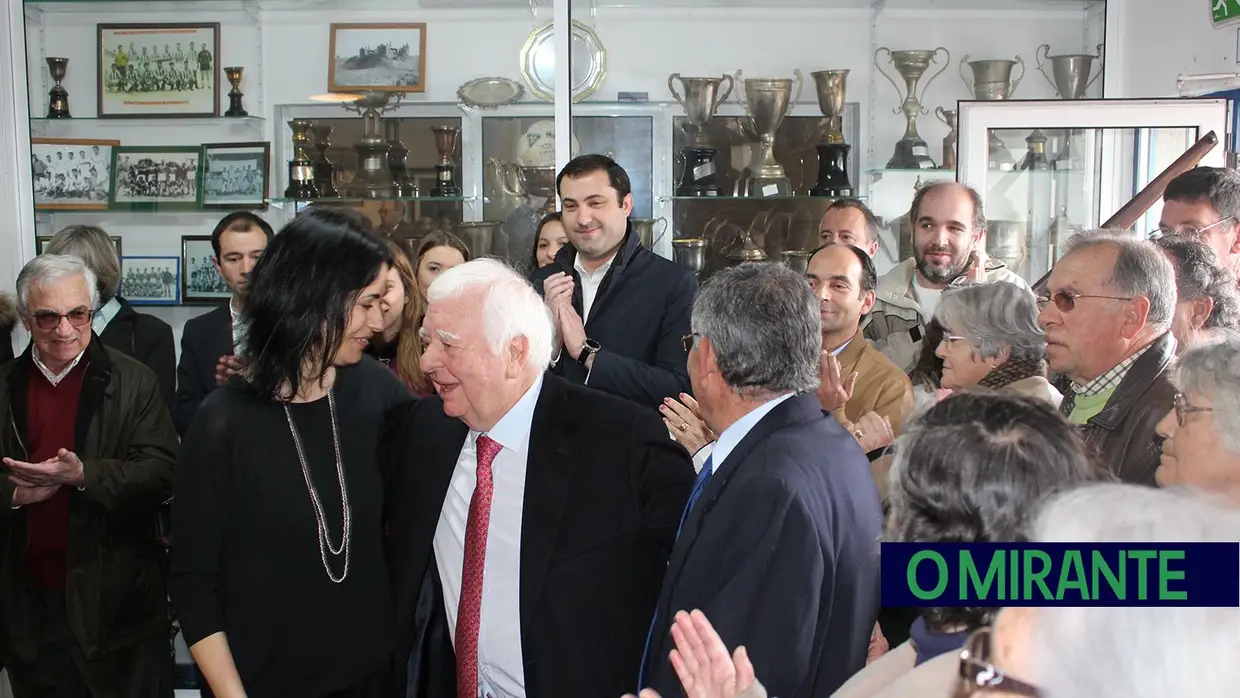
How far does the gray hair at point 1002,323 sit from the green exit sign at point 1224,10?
182 centimetres

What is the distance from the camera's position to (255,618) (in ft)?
6.46

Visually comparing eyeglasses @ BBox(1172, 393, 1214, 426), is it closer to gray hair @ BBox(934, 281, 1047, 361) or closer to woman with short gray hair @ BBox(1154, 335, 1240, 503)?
woman with short gray hair @ BBox(1154, 335, 1240, 503)

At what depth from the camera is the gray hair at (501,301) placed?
6.52 feet

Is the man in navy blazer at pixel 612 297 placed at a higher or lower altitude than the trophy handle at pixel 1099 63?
lower

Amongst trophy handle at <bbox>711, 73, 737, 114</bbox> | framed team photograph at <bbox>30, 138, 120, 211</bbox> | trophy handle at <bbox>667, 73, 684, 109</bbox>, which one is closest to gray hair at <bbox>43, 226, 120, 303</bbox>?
framed team photograph at <bbox>30, 138, 120, 211</bbox>

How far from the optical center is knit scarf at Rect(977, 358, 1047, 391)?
2658mm

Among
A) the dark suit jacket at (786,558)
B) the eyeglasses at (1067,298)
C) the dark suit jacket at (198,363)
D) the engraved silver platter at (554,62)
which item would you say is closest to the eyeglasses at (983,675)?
the dark suit jacket at (786,558)

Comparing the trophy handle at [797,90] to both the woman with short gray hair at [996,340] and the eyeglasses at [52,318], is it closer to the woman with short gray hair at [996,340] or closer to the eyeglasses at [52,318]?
the woman with short gray hair at [996,340]

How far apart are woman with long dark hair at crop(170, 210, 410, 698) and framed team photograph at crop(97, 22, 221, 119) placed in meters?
3.22

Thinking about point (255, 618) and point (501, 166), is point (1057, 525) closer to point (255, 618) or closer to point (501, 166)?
point (255, 618)

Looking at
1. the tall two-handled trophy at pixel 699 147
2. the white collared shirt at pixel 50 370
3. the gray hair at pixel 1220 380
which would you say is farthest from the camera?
the tall two-handled trophy at pixel 699 147

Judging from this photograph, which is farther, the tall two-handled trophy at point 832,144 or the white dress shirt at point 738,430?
the tall two-handled trophy at point 832,144

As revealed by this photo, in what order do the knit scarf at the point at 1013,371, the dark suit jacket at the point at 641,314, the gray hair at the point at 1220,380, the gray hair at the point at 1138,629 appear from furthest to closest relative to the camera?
the dark suit jacket at the point at 641,314 < the knit scarf at the point at 1013,371 < the gray hair at the point at 1220,380 < the gray hair at the point at 1138,629

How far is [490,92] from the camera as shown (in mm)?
4797
